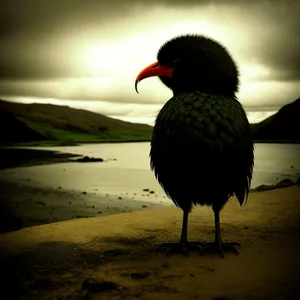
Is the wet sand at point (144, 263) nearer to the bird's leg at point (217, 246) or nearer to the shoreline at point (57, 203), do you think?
the bird's leg at point (217, 246)

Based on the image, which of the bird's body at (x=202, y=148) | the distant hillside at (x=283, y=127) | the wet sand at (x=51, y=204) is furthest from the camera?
the wet sand at (x=51, y=204)

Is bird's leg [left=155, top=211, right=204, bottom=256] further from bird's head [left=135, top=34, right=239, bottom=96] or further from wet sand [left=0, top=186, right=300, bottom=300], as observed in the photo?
bird's head [left=135, top=34, right=239, bottom=96]

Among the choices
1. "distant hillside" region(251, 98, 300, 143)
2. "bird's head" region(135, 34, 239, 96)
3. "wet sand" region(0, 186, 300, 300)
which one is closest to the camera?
"wet sand" region(0, 186, 300, 300)

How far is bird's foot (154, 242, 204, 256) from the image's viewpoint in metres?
3.06

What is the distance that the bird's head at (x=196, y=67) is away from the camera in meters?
2.98

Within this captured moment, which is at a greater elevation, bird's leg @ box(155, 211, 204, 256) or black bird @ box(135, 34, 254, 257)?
black bird @ box(135, 34, 254, 257)

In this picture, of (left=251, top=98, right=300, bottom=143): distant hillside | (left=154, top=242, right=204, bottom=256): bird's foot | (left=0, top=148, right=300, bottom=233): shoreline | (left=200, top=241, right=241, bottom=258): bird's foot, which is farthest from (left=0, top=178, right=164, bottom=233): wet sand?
(left=200, top=241, right=241, bottom=258): bird's foot

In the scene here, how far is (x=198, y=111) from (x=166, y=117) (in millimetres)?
233

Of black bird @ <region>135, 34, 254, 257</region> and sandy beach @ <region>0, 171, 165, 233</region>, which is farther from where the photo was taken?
sandy beach @ <region>0, 171, 165, 233</region>

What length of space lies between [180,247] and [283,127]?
8.10 ft


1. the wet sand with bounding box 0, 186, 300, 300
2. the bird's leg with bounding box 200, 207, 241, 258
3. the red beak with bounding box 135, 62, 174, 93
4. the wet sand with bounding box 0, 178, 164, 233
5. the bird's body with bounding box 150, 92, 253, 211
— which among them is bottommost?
the wet sand with bounding box 0, 178, 164, 233

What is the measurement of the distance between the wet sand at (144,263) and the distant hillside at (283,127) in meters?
0.92

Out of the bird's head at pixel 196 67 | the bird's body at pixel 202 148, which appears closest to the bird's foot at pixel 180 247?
the bird's body at pixel 202 148

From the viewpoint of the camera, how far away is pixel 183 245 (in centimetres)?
309
